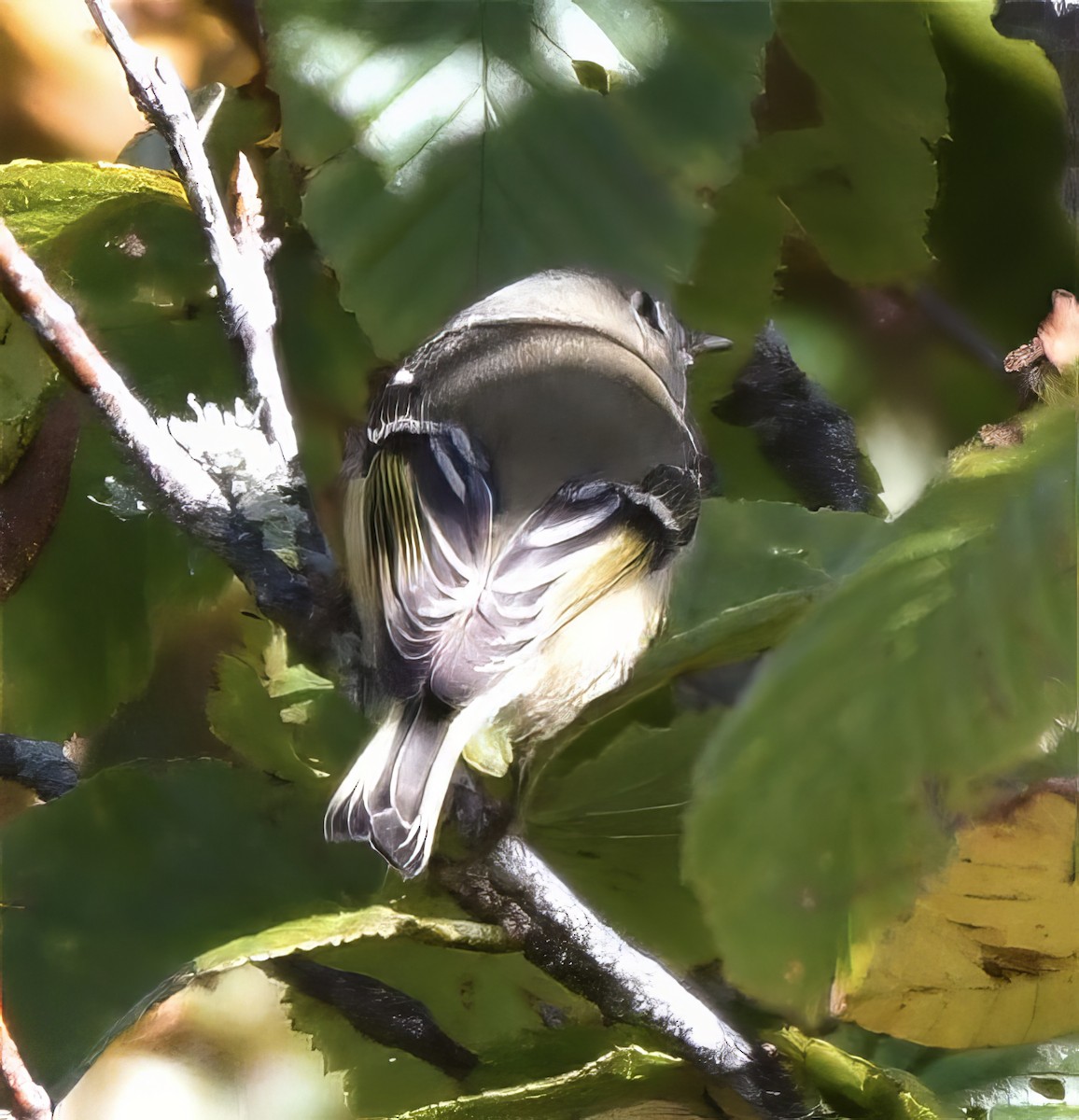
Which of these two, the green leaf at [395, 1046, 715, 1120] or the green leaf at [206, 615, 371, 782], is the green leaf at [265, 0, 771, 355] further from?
the green leaf at [395, 1046, 715, 1120]

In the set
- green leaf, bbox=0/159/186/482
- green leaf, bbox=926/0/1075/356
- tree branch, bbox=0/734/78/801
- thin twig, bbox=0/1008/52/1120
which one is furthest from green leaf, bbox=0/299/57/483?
green leaf, bbox=926/0/1075/356

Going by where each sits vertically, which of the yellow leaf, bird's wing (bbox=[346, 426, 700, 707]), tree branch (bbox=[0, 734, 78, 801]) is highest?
bird's wing (bbox=[346, 426, 700, 707])

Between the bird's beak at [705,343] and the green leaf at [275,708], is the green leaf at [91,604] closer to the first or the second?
the green leaf at [275,708]

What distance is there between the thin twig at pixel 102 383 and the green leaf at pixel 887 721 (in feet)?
0.71

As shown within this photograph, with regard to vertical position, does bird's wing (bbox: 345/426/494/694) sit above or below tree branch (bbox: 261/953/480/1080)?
above

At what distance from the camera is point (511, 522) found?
376mm

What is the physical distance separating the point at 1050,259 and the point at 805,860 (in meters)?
0.23

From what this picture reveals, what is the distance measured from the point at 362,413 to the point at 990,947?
0.30m

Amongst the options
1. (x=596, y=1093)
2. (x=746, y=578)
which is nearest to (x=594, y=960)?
(x=596, y=1093)

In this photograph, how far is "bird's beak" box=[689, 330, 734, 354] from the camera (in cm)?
38

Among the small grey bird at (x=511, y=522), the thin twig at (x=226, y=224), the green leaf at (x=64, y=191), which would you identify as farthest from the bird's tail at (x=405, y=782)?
the green leaf at (x=64, y=191)

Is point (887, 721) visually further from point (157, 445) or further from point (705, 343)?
point (157, 445)

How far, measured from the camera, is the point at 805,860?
337 mm

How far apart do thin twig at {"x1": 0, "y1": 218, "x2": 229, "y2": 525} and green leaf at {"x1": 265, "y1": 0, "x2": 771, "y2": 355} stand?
9 cm
